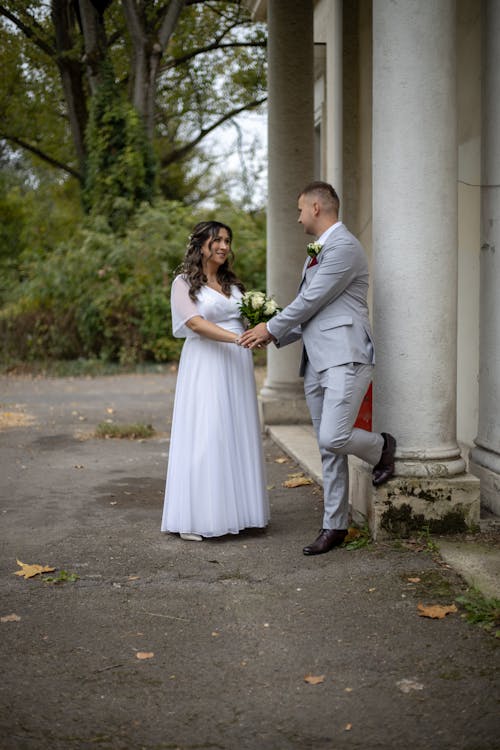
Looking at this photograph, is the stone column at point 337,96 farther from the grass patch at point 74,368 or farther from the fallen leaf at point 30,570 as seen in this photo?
the grass patch at point 74,368

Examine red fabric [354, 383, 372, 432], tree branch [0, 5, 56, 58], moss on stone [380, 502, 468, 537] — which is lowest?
moss on stone [380, 502, 468, 537]

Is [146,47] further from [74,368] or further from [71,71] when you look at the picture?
[74,368]

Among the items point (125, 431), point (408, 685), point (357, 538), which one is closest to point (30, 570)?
point (357, 538)

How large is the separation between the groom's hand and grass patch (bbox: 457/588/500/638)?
1935 millimetres

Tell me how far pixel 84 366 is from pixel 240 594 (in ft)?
42.4

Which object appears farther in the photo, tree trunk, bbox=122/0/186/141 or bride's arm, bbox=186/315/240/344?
tree trunk, bbox=122/0/186/141

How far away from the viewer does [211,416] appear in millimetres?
5715

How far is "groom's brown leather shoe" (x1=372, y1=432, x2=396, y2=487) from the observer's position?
17.4 feet

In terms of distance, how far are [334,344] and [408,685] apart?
2.18 m

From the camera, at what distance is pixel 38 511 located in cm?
655

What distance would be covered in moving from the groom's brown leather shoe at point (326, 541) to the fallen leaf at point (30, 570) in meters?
1.50

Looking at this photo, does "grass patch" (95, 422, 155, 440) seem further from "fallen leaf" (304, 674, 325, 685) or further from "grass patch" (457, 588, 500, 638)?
"fallen leaf" (304, 674, 325, 685)

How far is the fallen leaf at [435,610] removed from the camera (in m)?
4.18

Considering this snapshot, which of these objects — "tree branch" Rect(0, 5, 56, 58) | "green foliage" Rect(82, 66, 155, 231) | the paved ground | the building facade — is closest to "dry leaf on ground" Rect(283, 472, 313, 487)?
the paved ground
